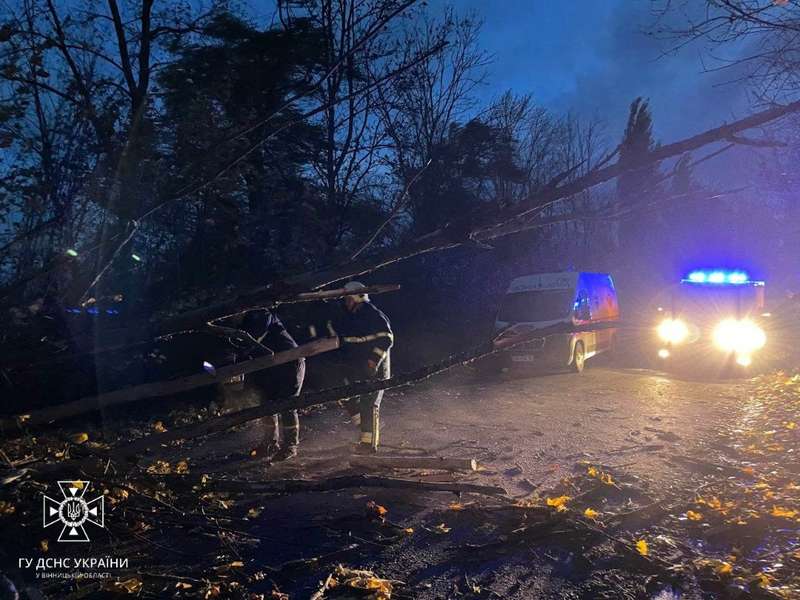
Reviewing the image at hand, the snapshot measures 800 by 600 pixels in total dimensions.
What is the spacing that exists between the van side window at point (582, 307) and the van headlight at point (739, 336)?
3217 mm

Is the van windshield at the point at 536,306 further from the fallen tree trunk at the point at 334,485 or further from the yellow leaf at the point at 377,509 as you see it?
the yellow leaf at the point at 377,509

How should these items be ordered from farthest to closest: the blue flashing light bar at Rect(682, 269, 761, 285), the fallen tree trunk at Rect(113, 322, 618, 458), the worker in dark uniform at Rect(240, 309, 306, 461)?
the blue flashing light bar at Rect(682, 269, 761, 285) → the worker in dark uniform at Rect(240, 309, 306, 461) → the fallen tree trunk at Rect(113, 322, 618, 458)

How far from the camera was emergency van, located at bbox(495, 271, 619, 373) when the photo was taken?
1352 centimetres

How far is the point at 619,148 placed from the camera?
3.25 m

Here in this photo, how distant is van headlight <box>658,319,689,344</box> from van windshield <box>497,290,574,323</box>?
9.54 feet

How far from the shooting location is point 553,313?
1384 centimetres

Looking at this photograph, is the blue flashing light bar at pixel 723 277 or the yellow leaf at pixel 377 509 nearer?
the yellow leaf at pixel 377 509

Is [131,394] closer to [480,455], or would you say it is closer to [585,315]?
[480,455]

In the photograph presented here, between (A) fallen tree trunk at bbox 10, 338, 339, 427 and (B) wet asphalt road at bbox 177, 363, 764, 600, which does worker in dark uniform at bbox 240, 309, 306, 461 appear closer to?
(B) wet asphalt road at bbox 177, 363, 764, 600

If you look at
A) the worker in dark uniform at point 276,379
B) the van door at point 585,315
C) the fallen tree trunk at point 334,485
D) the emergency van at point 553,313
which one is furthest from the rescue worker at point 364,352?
Result: the van door at point 585,315

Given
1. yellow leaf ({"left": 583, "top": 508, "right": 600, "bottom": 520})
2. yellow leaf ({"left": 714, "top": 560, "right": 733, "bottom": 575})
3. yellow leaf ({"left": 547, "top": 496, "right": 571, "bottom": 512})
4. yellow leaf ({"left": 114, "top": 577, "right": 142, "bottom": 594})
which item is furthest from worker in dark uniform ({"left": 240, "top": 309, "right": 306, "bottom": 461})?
yellow leaf ({"left": 714, "top": 560, "right": 733, "bottom": 575})

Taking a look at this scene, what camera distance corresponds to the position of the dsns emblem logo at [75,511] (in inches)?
164

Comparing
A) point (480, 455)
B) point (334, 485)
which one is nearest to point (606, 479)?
point (480, 455)

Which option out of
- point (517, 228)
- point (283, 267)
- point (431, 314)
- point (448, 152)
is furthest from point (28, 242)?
point (448, 152)
